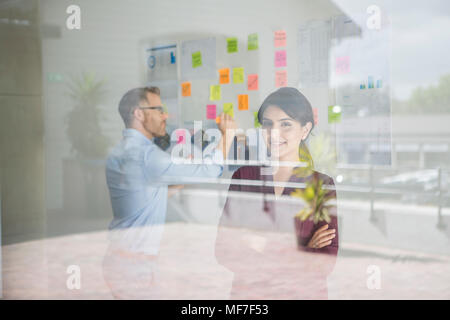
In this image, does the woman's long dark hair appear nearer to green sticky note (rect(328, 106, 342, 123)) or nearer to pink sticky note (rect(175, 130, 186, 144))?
green sticky note (rect(328, 106, 342, 123))

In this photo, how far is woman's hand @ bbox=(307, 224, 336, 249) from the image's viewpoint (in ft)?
11.4

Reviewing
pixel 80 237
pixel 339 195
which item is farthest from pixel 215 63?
pixel 80 237

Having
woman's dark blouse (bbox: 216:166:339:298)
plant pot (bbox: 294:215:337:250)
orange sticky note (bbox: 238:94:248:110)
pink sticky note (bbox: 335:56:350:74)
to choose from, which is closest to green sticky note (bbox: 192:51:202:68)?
orange sticky note (bbox: 238:94:248:110)

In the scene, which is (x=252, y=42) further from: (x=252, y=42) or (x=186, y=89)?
(x=186, y=89)

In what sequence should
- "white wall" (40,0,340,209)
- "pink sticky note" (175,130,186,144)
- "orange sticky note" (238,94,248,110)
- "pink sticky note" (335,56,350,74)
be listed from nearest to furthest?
"pink sticky note" (335,56,350,74)
"white wall" (40,0,340,209)
"orange sticky note" (238,94,248,110)
"pink sticky note" (175,130,186,144)

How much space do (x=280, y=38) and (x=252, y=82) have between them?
315 millimetres

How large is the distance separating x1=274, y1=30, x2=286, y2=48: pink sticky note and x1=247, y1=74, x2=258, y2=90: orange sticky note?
0.23 meters

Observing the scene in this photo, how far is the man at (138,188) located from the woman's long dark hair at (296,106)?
666mm

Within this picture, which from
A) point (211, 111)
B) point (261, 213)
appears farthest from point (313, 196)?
point (211, 111)

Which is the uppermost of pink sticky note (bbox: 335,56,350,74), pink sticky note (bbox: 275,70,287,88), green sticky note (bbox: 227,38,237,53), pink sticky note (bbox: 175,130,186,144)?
green sticky note (bbox: 227,38,237,53)

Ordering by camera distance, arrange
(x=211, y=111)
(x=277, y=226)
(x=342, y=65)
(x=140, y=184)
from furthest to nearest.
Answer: (x=140, y=184)
(x=211, y=111)
(x=277, y=226)
(x=342, y=65)

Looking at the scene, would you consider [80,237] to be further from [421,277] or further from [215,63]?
[421,277]

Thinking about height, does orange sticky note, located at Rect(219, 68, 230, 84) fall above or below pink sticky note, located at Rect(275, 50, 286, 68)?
below

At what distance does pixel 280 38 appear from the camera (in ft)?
Answer: 11.5
